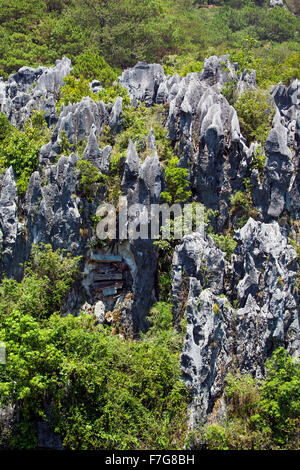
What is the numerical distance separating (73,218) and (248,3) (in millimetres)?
42489

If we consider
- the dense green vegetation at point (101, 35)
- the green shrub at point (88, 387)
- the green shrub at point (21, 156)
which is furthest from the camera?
the dense green vegetation at point (101, 35)

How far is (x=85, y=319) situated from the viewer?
13.9 m

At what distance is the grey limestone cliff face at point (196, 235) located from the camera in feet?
45.3

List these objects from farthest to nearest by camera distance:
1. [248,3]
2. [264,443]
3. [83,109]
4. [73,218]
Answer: [248,3] < [83,109] < [73,218] < [264,443]

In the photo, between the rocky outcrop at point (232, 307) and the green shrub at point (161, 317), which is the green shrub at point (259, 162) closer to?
the rocky outcrop at point (232, 307)

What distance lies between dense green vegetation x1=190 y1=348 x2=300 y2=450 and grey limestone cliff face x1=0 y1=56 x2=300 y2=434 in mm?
632

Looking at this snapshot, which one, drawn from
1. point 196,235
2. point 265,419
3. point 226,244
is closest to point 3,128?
point 196,235

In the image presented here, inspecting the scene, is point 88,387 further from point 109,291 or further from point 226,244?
point 226,244

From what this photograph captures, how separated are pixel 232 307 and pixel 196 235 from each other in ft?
7.68

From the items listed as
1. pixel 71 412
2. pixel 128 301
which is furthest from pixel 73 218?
pixel 71 412

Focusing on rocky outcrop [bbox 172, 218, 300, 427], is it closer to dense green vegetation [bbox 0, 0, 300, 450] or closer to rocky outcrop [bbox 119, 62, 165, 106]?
dense green vegetation [bbox 0, 0, 300, 450]

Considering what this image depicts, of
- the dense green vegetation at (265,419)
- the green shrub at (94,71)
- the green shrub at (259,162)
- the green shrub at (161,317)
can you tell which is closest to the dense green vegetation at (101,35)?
the green shrub at (94,71)

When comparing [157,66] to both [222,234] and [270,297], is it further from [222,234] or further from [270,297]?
[270,297]

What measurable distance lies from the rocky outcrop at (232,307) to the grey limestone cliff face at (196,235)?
1.2 inches
